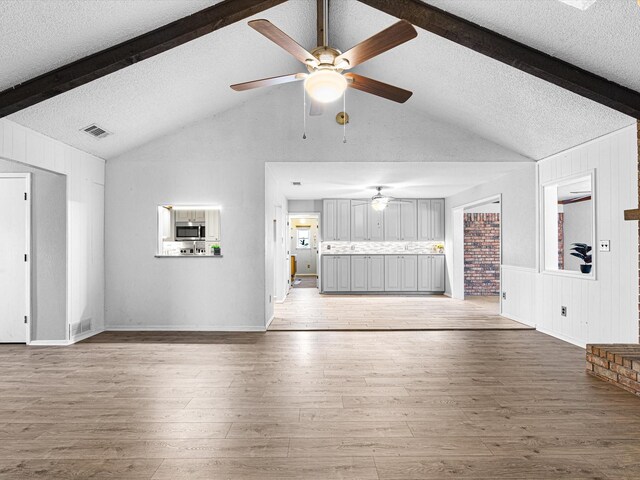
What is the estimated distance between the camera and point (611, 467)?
2.04 m

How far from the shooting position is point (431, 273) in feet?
29.7

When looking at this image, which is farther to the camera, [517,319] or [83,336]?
[517,319]

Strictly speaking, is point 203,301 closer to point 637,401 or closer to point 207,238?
point 207,238

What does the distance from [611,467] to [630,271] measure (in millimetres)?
2421

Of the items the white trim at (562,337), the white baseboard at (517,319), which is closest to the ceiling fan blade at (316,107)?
the white trim at (562,337)

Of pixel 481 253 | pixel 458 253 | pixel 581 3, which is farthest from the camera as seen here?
pixel 481 253

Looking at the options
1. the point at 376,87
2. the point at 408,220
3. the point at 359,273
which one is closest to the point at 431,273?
the point at 408,220

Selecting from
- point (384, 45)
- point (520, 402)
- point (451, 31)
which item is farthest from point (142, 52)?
point (520, 402)

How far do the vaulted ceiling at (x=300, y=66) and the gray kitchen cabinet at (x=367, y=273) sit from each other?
4.33 meters

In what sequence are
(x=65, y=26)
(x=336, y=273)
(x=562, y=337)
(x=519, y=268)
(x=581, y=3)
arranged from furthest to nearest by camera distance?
(x=336, y=273) < (x=519, y=268) < (x=562, y=337) < (x=65, y=26) < (x=581, y=3)

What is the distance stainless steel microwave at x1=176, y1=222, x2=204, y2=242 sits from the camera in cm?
778

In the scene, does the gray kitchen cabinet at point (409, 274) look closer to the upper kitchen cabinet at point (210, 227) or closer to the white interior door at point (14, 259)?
the upper kitchen cabinet at point (210, 227)

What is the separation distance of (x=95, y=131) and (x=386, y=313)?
4.88 meters

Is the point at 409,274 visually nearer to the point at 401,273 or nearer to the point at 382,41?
the point at 401,273
